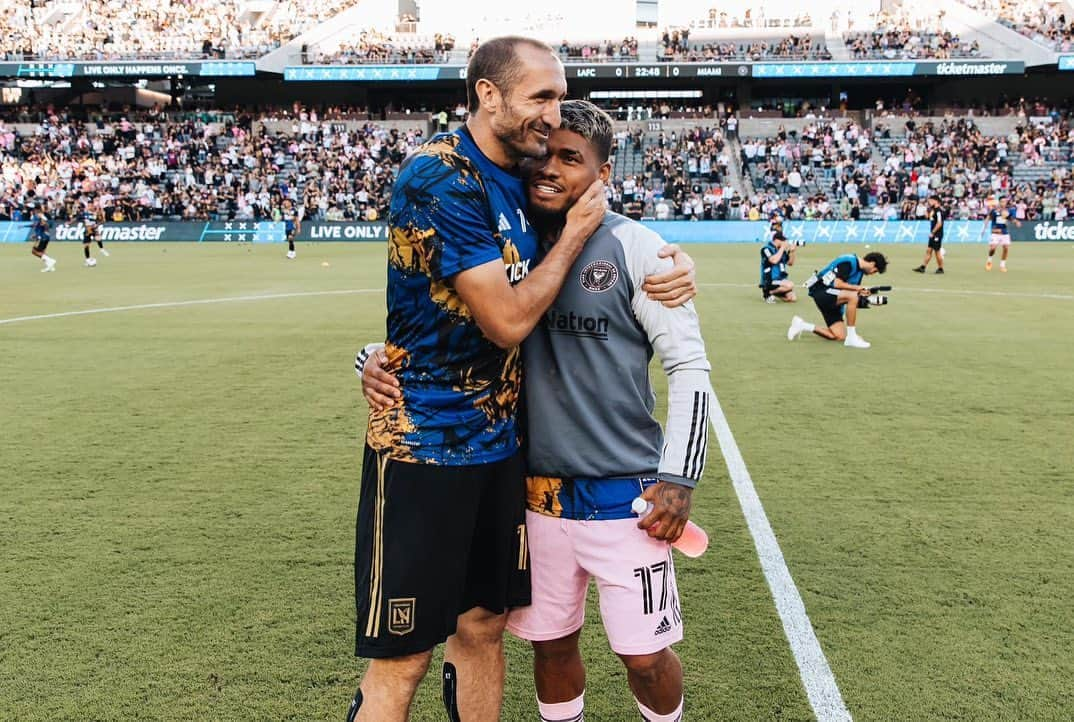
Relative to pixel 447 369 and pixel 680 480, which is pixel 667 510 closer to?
pixel 680 480

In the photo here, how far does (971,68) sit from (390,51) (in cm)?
2939

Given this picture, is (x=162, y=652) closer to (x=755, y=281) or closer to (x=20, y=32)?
(x=755, y=281)

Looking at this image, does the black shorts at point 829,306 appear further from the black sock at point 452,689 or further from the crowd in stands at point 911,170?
the crowd in stands at point 911,170

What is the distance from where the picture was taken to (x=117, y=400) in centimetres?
859

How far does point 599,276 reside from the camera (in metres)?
2.71

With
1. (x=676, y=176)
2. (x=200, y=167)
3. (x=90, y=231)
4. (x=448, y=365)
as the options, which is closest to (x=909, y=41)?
(x=676, y=176)

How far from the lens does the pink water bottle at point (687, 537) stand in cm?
267

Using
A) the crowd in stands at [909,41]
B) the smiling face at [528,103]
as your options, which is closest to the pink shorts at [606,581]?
the smiling face at [528,103]

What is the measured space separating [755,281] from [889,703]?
16.8 m

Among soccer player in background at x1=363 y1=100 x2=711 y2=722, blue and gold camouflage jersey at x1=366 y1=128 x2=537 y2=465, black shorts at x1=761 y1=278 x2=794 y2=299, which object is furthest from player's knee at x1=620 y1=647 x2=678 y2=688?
black shorts at x1=761 y1=278 x2=794 y2=299

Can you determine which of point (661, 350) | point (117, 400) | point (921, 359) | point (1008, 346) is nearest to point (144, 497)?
point (117, 400)

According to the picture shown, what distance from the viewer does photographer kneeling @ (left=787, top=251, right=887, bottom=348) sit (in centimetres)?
1166

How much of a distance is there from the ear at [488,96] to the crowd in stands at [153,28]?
1959 inches

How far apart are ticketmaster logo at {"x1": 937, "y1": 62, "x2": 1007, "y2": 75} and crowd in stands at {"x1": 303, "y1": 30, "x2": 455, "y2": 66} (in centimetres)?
2487
